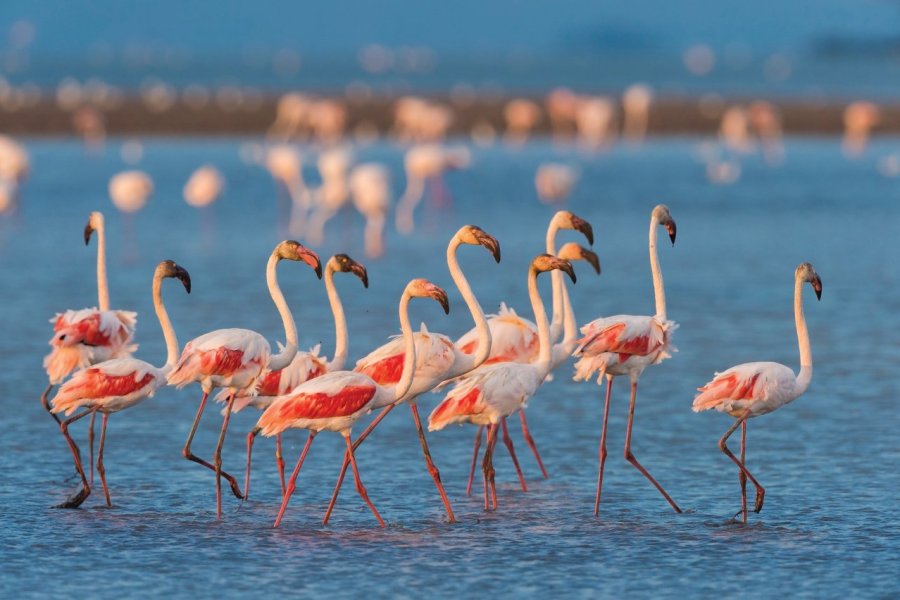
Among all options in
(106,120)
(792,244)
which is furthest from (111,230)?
(106,120)

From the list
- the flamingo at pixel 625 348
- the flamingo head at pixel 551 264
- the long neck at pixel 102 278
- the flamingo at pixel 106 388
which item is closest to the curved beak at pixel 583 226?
the flamingo head at pixel 551 264

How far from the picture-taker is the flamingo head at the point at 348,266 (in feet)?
26.8

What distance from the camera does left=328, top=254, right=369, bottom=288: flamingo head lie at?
8.17 metres

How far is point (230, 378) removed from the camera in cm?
818

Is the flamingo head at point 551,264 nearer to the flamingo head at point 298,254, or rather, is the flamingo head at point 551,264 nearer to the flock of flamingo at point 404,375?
the flock of flamingo at point 404,375

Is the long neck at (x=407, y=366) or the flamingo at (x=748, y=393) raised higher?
the long neck at (x=407, y=366)

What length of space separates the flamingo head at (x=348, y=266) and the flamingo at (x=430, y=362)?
0.39 meters

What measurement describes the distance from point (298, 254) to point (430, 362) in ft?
2.95

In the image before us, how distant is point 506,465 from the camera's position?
31.5 feet

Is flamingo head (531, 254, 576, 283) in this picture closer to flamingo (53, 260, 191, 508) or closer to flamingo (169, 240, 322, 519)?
flamingo (169, 240, 322, 519)

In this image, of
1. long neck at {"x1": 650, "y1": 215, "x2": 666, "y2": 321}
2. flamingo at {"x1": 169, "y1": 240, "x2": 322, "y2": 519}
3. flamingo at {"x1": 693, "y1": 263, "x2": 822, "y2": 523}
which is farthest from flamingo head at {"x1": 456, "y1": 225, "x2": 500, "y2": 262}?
flamingo at {"x1": 693, "y1": 263, "x2": 822, "y2": 523}

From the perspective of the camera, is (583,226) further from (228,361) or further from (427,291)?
(228,361)

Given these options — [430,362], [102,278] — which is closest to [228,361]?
[430,362]

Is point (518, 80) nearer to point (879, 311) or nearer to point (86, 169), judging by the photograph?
point (86, 169)
